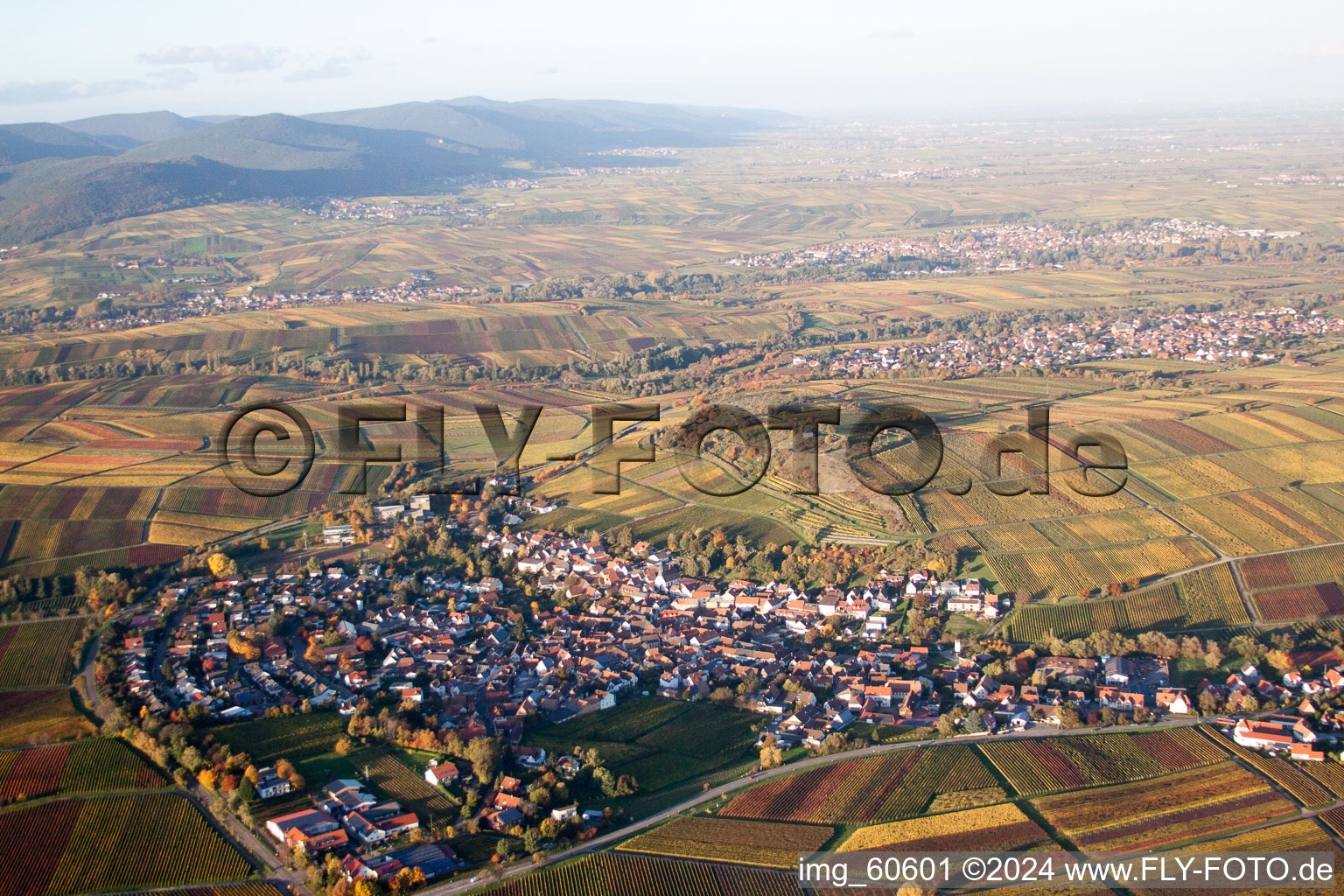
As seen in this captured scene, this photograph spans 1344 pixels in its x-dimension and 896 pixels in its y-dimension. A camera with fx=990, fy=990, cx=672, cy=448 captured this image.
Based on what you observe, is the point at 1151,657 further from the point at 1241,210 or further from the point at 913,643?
the point at 1241,210

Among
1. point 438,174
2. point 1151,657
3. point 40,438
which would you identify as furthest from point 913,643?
point 438,174

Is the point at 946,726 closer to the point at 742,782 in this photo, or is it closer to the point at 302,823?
the point at 742,782

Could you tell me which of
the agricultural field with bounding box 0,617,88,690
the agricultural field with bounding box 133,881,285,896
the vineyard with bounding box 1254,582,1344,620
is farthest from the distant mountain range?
the vineyard with bounding box 1254,582,1344,620

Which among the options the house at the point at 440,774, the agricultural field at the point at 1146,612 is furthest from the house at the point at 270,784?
the agricultural field at the point at 1146,612

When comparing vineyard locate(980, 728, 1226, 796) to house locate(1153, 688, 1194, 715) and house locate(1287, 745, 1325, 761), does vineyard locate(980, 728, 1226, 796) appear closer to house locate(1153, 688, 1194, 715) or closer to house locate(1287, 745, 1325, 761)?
house locate(1153, 688, 1194, 715)

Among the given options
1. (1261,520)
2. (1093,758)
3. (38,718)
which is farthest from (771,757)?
(1261,520)

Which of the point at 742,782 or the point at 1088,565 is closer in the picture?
the point at 742,782
